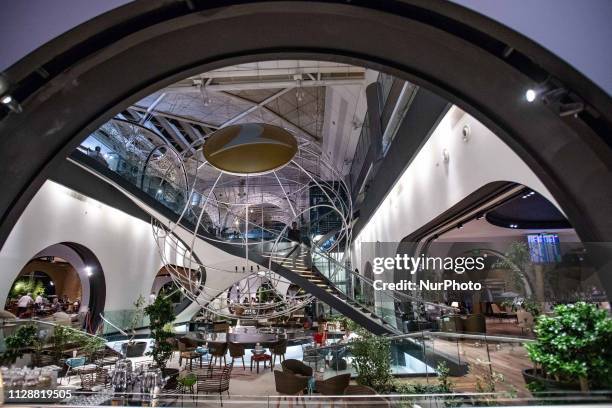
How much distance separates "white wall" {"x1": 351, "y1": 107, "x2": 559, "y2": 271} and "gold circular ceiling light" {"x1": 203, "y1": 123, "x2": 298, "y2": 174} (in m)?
1.55

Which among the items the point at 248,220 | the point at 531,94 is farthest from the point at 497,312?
the point at 248,220

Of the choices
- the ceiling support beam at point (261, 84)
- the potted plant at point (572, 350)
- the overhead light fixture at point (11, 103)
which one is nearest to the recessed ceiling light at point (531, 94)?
the potted plant at point (572, 350)

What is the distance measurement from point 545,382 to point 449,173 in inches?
182

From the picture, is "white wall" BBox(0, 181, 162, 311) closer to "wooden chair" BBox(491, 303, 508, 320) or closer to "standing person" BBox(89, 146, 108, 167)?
"standing person" BBox(89, 146, 108, 167)

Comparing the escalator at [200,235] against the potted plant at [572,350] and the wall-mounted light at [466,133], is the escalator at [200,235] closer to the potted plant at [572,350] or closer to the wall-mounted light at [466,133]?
the wall-mounted light at [466,133]

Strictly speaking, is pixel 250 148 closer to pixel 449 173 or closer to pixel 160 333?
pixel 449 173

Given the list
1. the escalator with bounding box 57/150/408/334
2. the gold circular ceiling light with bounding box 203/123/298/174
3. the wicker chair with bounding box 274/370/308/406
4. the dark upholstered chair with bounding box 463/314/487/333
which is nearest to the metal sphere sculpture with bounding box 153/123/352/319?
the gold circular ceiling light with bounding box 203/123/298/174

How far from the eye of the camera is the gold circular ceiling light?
4.48 meters

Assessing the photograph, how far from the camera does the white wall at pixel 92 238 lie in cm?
947

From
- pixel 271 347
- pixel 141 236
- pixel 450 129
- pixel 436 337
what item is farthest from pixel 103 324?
pixel 450 129

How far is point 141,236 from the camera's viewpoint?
15812 millimetres

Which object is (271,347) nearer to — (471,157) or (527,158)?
(471,157)

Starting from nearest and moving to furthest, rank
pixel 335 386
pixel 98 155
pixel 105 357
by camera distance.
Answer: pixel 335 386 → pixel 105 357 → pixel 98 155

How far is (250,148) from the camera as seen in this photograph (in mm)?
4848
